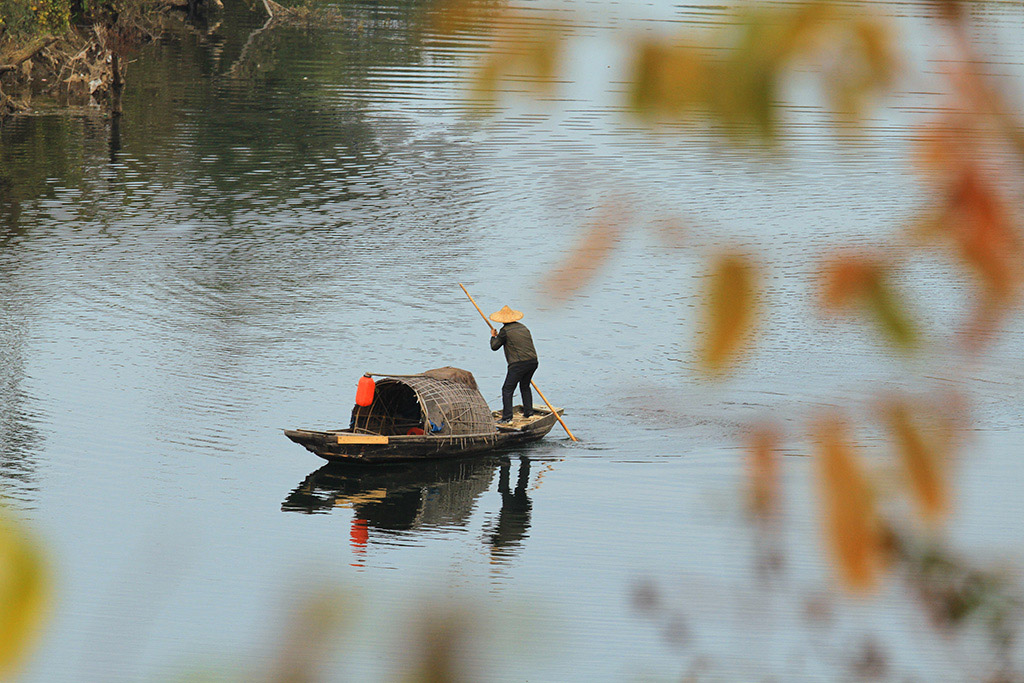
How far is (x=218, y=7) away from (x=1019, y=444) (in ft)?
267

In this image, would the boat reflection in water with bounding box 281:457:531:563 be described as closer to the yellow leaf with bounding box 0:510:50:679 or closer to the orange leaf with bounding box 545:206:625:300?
the orange leaf with bounding box 545:206:625:300

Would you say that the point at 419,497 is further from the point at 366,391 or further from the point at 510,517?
the point at 366,391

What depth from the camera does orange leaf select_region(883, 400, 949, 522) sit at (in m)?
1.68

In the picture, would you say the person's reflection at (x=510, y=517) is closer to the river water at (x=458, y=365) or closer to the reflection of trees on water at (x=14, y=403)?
the river water at (x=458, y=365)

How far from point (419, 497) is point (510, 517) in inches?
65.1

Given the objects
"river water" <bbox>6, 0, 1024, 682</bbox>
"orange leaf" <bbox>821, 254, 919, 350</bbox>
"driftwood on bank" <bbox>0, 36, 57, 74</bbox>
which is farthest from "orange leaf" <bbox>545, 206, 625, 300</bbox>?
"driftwood on bank" <bbox>0, 36, 57, 74</bbox>

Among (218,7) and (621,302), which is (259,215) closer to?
(621,302)

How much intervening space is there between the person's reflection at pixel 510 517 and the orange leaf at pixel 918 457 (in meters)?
17.3

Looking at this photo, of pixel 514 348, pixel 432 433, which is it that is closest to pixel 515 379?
pixel 514 348

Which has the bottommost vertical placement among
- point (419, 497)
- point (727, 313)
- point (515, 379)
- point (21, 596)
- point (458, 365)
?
point (419, 497)

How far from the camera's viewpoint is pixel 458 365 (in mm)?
28328

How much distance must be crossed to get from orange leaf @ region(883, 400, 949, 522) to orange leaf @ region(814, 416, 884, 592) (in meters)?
0.10

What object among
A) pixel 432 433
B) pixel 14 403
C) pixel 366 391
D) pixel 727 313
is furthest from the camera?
pixel 14 403

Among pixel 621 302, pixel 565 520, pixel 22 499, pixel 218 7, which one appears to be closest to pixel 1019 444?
pixel 565 520
